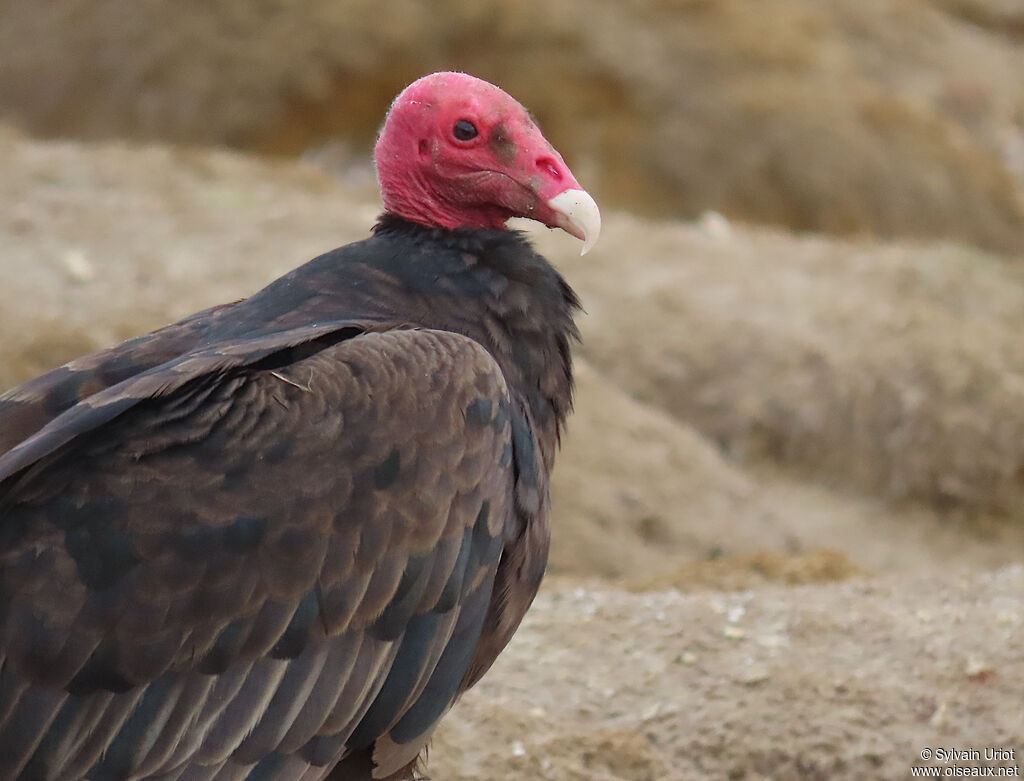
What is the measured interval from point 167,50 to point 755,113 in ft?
21.3

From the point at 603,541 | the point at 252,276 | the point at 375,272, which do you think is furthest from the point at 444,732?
the point at 252,276

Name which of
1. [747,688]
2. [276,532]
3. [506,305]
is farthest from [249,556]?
[747,688]

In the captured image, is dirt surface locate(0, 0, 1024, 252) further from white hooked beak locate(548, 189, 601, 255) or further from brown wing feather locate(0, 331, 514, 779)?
brown wing feather locate(0, 331, 514, 779)

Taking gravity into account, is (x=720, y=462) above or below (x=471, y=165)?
below

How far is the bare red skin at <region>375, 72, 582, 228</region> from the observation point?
3900mm

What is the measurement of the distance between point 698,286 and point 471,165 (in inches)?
255

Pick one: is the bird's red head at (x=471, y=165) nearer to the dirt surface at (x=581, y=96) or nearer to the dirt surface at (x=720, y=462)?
the dirt surface at (x=720, y=462)

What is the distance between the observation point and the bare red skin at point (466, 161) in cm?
390

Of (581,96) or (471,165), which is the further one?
(581,96)

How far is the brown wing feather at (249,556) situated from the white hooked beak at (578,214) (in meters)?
0.54

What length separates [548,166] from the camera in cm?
390

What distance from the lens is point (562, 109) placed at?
16.1m

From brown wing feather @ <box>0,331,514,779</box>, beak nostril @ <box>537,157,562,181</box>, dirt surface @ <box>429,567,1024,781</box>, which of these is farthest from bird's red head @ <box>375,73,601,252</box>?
dirt surface @ <box>429,567,1024,781</box>

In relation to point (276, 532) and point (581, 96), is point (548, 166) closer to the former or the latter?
point (276, 532)
